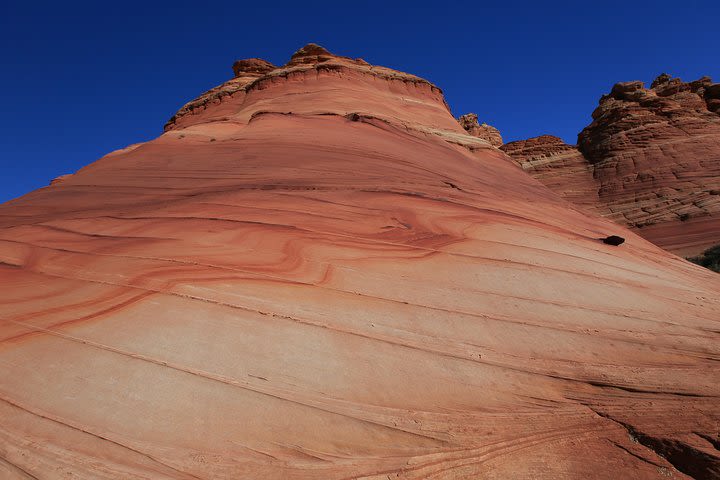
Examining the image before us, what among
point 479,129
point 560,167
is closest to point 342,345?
point 560,167

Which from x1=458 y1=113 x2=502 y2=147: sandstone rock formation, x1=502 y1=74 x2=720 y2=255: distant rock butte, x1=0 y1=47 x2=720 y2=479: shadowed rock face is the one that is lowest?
x1=0 y1=47 x2=720 y2=479: shadowed rock face

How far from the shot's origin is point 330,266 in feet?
11.9

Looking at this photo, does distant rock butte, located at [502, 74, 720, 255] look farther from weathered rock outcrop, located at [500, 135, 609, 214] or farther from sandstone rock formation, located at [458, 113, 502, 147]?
sandstone rock formation, located at [458, 113, 502, 147]

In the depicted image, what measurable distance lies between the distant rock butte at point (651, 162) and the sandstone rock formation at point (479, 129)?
3.54 metres

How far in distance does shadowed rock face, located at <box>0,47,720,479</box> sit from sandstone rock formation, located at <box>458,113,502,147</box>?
28.8 meters

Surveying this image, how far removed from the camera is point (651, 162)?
2184 centimetres

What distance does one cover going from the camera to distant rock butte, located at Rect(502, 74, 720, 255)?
18.1m

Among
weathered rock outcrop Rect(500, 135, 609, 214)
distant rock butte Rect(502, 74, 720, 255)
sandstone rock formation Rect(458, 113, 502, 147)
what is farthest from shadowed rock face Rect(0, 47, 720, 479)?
sandstone rock formation Rect(458, 113, 502, 147)

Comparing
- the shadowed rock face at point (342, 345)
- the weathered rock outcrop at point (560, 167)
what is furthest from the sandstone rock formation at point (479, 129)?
the shadowed rock face at point (342, 345)

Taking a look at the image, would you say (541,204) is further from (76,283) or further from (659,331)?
(76,283)

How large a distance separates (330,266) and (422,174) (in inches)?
172

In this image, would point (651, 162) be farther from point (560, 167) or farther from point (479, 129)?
point (479, 129)

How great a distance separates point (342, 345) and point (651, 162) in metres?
25.8

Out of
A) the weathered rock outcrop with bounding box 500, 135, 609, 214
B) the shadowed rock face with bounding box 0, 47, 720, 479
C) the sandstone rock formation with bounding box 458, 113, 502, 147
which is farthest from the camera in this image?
the sandstone rock formation with bounding box 458, 113, 502, 147
